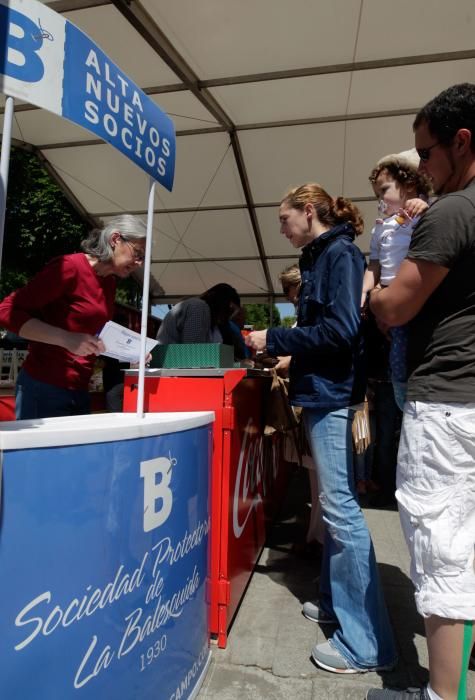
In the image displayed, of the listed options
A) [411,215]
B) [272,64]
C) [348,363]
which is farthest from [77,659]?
[272,64]

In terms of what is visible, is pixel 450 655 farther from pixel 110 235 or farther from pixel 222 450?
pixel 110 235

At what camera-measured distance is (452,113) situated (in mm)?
1449

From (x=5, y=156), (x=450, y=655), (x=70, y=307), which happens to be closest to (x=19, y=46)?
(x=5, y=156)

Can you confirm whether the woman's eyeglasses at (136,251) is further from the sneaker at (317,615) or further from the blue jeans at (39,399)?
the sneaker at (317,615)

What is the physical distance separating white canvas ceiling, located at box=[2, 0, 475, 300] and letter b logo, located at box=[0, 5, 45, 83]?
393 centimetres

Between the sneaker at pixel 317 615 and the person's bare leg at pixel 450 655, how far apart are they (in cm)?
86

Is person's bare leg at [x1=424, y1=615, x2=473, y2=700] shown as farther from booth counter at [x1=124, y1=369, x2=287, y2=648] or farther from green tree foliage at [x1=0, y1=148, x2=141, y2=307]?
green tree foliage at [x1=0, y1=148, x2=141, y2=307]

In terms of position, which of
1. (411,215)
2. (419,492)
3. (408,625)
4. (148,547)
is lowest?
(408,625)

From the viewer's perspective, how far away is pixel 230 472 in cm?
205

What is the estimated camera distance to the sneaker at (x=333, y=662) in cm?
187

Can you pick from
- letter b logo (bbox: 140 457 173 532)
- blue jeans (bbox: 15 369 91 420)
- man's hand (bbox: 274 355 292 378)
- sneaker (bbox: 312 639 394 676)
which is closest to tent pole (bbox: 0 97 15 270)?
letter b logo (bbox: 140 457 173 532)

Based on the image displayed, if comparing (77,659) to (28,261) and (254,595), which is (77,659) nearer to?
(254,595)

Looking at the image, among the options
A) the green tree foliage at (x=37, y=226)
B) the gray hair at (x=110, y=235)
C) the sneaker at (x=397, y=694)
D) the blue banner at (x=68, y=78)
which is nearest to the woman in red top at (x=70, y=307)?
the gray hair at (x=110, y=235)

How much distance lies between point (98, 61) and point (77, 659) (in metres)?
1.54
